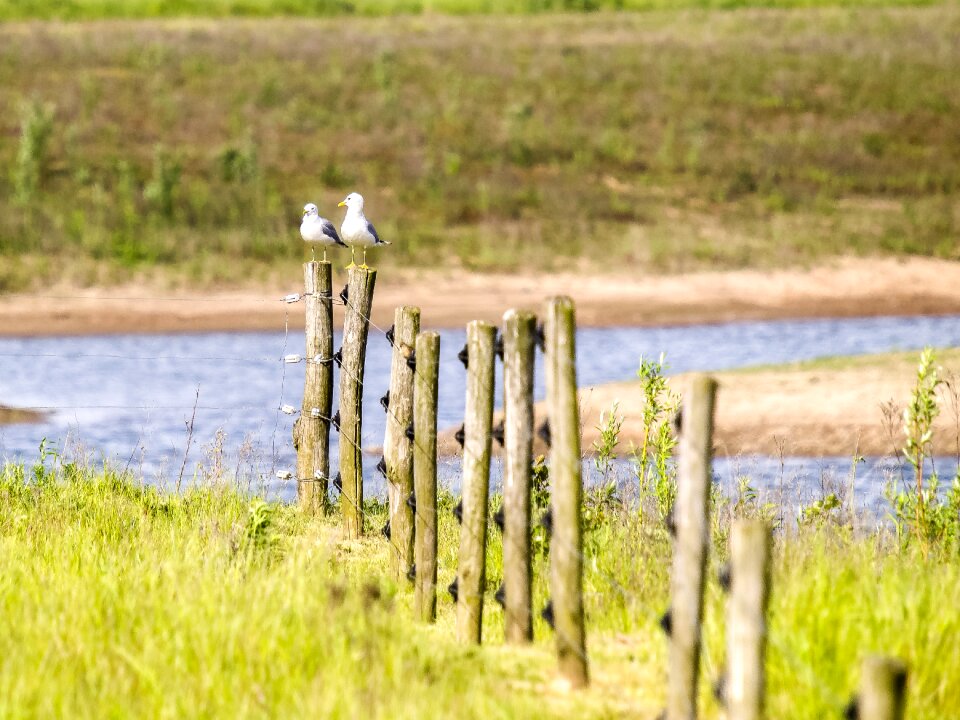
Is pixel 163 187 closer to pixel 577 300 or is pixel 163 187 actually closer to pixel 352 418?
pixel 577 300

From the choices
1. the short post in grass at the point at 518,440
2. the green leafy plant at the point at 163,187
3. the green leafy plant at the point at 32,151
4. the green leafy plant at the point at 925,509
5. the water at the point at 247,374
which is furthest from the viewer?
the green leafy plant at the point at 32,151

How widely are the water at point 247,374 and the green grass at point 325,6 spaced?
42.4 meters

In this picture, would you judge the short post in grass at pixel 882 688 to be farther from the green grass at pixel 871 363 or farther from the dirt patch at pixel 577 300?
the dirt patch at pixel 577 300

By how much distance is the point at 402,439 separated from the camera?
24.4ft

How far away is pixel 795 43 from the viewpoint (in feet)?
166

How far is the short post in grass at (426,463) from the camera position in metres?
6.70

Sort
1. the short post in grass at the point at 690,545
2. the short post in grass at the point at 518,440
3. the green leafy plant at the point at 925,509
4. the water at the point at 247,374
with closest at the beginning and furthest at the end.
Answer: the short post in grass at the point at 690,545 < the short post in grass at the point at 518,440 < the green leafy plant at the point at 925,509 < the water at the point at 247,374

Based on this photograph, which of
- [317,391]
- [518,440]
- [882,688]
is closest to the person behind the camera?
[882,688]

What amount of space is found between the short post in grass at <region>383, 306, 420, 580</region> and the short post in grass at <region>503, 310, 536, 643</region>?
1.57 metres

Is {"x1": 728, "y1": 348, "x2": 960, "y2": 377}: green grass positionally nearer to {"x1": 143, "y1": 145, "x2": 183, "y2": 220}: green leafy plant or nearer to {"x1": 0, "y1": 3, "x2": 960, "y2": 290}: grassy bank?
{"x1": 0, "y1": 3, "x2": 960, "y2": 290}: grassy bank

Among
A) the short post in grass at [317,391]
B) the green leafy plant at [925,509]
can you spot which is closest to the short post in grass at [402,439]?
the short post in grass at [317,391]

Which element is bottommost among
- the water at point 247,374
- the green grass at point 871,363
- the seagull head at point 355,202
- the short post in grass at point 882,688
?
the water at point 247,374

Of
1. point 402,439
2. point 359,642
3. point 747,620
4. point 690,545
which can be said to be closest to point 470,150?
point 402,439

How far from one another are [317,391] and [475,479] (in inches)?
122
